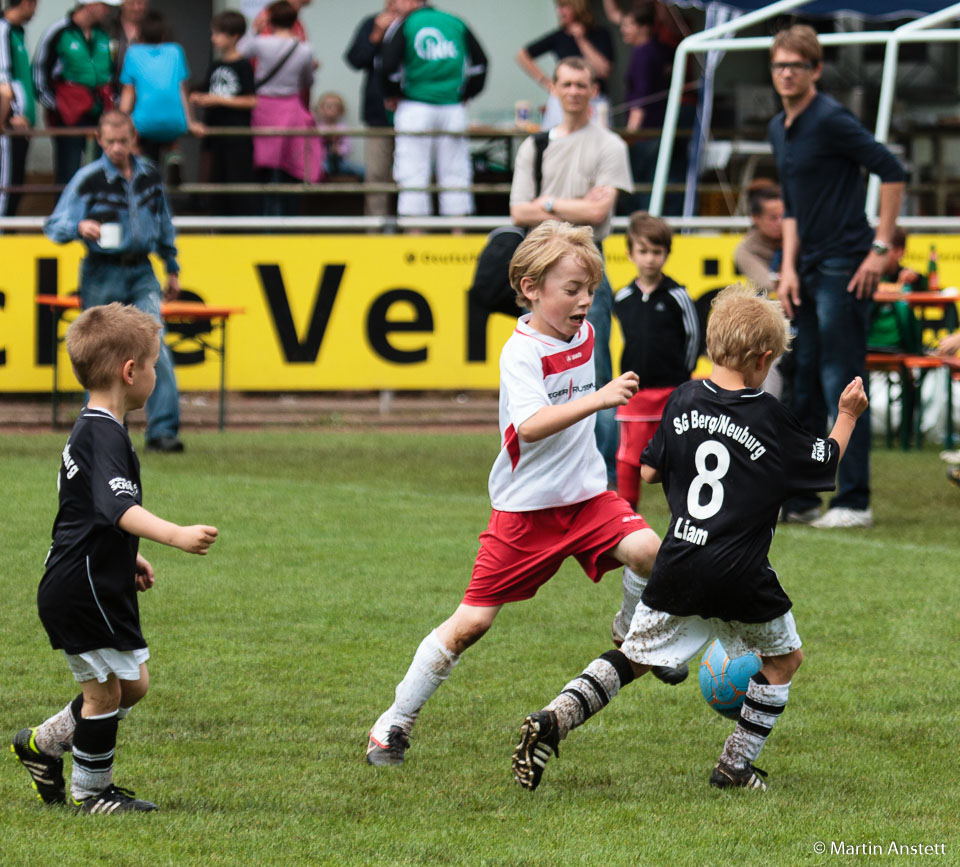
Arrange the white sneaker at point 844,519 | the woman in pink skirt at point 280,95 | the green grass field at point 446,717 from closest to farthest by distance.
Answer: the green grass field at point 446,717 → the white sneaker at point 844,519 → the woman in pink skirt at point 280,95

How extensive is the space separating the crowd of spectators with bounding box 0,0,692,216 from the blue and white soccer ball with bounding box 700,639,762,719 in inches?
380

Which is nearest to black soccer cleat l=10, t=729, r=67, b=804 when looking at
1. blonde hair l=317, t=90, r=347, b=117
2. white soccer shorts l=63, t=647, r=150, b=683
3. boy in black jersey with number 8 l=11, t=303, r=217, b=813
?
boy in black jersey with number 8 l=11, t=303, r=217, b=813

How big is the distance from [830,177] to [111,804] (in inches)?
227

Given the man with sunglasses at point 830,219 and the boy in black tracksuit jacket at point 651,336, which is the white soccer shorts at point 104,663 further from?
the man with sunglasses at point 830,219

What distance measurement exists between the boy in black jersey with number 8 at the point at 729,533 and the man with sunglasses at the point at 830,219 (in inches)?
169

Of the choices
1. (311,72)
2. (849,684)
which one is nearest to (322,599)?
(849,684)

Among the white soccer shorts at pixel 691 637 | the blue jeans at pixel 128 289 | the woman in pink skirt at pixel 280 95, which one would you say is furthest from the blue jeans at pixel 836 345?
the woman in pink skirt at pixel 280 95

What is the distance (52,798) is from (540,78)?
12091 mm

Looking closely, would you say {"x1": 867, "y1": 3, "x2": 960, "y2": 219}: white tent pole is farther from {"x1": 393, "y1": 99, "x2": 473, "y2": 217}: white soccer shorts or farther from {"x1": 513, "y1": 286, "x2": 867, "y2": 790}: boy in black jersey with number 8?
{"x1": 513, "y1": 286, "x2": 867, "y2": 790}: boy in black jersey with number 8

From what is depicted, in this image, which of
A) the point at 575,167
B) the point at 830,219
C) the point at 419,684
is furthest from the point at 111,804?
the point at 575,167

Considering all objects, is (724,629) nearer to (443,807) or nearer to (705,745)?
(705,745)

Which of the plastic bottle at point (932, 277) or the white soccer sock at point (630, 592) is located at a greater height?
the plastic bottle at point (932, 277)

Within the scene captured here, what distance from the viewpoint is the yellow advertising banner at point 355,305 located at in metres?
14.1

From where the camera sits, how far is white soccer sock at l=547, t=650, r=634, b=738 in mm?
4328
